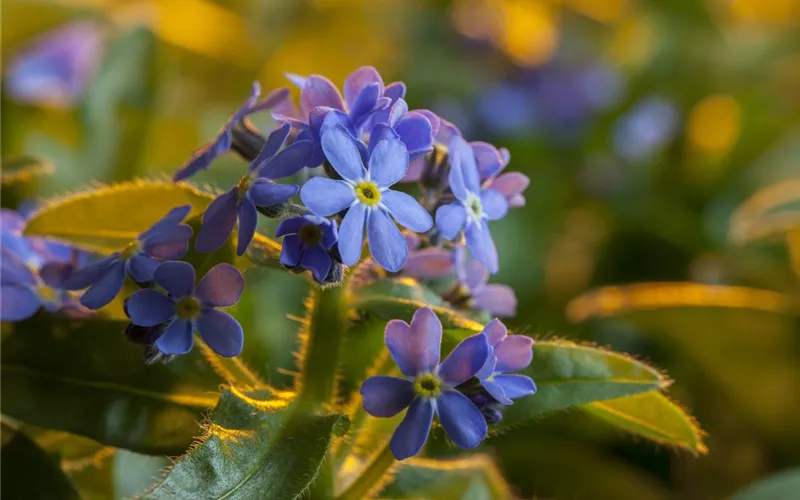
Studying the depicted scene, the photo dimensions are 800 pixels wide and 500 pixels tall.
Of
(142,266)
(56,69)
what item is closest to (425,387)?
(142,266)

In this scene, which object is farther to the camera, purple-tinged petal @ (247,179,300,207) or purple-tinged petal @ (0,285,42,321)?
purple-tinged petal @ (0,285,42,321)

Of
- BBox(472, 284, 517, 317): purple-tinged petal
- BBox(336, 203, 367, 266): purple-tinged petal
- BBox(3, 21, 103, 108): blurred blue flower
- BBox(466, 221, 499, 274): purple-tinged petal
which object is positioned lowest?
BBox(3, 21, 103, 108): blurred blue flower

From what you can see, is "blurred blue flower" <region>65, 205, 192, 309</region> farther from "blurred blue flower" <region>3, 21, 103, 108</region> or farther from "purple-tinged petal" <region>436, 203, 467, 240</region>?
"blurred blue flower" <region>3, 21, 103, 108</region>

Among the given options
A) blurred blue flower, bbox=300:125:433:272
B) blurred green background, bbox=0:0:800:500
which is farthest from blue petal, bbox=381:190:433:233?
blurred green background, bbox=0:0:800:500

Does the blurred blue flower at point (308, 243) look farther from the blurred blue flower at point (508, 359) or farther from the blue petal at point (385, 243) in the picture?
the blurred blue flower at point (508, 359)

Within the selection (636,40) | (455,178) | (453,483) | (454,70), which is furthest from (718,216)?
(455,178)

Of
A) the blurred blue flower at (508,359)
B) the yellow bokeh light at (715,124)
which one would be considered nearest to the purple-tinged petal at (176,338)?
the blurred blue flower at (508,359)

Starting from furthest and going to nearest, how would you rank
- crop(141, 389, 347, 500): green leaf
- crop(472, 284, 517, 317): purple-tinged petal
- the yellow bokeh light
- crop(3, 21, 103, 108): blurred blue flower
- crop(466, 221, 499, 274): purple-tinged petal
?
the yellow bokeh light → crop(3, 21, 103, 108): blurred blue flower → crop(472, 284, 517, 317): purple-tinged petal → crop(466, 221, 499, 274): purple-tinged petal → crop(141, 389, 347, 500): green leaf
